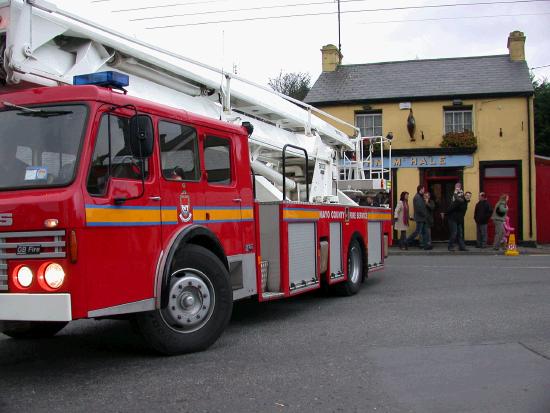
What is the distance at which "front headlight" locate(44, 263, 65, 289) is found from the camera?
4.75 m

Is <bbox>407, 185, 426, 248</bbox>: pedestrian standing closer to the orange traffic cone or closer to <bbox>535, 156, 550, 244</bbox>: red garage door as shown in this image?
the orange traffic cone

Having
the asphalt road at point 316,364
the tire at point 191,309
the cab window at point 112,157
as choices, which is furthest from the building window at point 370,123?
the cab window at point 112,157

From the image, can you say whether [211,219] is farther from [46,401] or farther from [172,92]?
[46,401]

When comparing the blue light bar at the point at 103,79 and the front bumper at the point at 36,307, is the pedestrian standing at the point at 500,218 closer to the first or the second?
the blue light bar at the point at 103,79

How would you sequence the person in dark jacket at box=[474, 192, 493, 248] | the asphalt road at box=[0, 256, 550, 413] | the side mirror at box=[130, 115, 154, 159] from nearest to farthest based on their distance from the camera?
1. the asphalt road at box=[0, 256, 550, 413]
2. the side mirror at box=[130, 115, 154, 159]
3. the person in dark jacket at box=[474, 192, 493, 248]

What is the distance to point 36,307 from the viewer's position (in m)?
4.70

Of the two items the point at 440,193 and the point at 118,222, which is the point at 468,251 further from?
the point at 118,222

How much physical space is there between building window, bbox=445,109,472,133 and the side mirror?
1850cm

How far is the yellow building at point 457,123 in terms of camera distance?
21.3 meters

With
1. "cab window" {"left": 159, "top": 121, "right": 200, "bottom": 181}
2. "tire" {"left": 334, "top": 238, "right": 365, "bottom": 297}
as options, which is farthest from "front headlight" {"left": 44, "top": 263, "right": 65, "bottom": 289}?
"tire" {"left": 334, "top": 238, "right": 365, "bottom": 297}

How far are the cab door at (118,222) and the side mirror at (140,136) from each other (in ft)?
0.58

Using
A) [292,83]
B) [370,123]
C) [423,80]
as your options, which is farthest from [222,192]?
[292,83]

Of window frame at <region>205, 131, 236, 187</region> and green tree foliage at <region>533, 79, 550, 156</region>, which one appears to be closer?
window frame at <region>205, 131, 236, 187</region>

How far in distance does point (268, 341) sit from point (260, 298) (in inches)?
25.9
